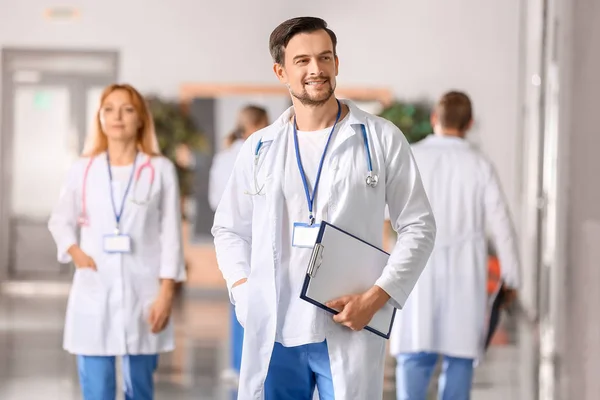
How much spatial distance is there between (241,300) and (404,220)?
0.47m

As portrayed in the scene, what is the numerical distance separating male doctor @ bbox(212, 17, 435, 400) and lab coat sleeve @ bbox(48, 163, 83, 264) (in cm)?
183

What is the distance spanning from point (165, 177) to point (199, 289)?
8.87m

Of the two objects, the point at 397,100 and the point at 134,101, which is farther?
the point at 397,100

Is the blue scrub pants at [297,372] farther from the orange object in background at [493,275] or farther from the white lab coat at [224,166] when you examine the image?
the orange object in background at [493,275]

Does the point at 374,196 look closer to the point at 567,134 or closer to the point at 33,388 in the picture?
the point at 567,134

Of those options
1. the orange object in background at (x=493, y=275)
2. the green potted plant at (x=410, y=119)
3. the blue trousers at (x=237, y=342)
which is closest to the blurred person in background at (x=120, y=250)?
the blue trousers at (x=237, y=342)

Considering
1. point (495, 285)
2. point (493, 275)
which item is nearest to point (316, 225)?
point (495, 285)

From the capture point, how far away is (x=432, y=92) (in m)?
13.8

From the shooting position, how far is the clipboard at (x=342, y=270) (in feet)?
8.75

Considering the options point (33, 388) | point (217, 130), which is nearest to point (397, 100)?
point (217, 130)

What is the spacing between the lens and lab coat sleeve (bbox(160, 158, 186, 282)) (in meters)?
4.45

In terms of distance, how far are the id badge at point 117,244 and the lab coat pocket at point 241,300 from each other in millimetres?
1618

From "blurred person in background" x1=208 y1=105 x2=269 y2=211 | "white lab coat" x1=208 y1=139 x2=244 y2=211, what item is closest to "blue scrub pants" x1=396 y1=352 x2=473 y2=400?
"blurred person in background" x1=208 y1=105 x2=269 y2=211

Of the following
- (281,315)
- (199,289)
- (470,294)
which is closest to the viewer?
(281,315)
